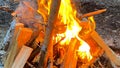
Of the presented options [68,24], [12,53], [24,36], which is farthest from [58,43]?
[12,53]

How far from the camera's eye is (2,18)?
369cm

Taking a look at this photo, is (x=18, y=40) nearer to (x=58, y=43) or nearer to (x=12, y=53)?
(x=12, y=53)

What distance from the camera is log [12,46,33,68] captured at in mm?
2287

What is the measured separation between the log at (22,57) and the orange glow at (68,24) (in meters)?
0.26

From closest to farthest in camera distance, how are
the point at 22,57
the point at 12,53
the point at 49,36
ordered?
the point at 49,36 < the point at 22,57 < the point at 12,53

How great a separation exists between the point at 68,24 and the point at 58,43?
0.65 ft

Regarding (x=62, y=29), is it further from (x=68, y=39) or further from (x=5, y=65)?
(x=5, y=65)

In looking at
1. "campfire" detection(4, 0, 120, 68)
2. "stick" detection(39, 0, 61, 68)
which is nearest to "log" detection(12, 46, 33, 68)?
"campfire" detection(4, 0, 120, 68)

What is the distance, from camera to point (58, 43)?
2.46 meters

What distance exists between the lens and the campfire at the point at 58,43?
91.3 inches

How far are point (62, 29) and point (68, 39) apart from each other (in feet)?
0.34

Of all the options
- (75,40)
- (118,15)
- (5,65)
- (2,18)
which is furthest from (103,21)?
(5,65)

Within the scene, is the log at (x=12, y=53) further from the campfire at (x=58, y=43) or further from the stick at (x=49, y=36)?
the stick at (x=49, y=36)

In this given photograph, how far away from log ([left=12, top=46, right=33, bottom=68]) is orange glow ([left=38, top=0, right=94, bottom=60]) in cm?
26
